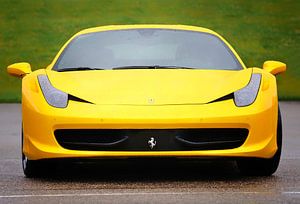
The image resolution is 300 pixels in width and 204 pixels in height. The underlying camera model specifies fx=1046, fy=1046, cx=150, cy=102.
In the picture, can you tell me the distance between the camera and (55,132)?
7.64 meters

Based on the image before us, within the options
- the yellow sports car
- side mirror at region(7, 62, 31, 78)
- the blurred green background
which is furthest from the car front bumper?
the blurred green background

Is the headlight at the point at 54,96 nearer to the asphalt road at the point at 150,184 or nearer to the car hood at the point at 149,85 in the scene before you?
the car hood at the point at 149,85

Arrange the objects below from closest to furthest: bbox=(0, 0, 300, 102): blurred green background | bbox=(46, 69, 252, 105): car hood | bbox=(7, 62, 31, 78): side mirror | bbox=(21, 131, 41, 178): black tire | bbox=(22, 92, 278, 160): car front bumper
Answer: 1. bbox=(22, 92, 278, 160): car front bumper
2. bbox=(46, 69, 252, 105): car hood
3. bbox=(21, 131, 41, 178): black tire
4. bbox=(7, 62, 31, 78): side mirror
5. bbox=(0, 0, 300, 102): blurred green background

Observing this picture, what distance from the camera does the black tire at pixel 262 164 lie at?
802 centimetres

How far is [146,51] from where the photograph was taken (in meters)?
8.87

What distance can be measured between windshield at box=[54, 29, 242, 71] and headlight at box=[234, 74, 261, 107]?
70 cm

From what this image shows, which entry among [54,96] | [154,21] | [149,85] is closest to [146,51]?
[149,85]

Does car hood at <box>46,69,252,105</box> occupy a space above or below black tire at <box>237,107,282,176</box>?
above

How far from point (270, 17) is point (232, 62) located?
74.8 feet

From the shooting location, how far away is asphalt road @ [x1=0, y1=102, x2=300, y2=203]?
6832 millimetres

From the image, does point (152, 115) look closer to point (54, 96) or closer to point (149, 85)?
point (149, 85)

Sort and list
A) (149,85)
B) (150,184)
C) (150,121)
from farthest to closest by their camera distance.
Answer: (149,85) < (150,184) < (150,121)

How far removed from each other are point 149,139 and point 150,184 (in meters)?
0.34

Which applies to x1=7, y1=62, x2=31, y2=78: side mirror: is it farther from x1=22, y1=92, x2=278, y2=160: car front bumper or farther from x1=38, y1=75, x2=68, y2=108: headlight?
x1=22, y1=92, x2=278, y2=160: car front bumper
